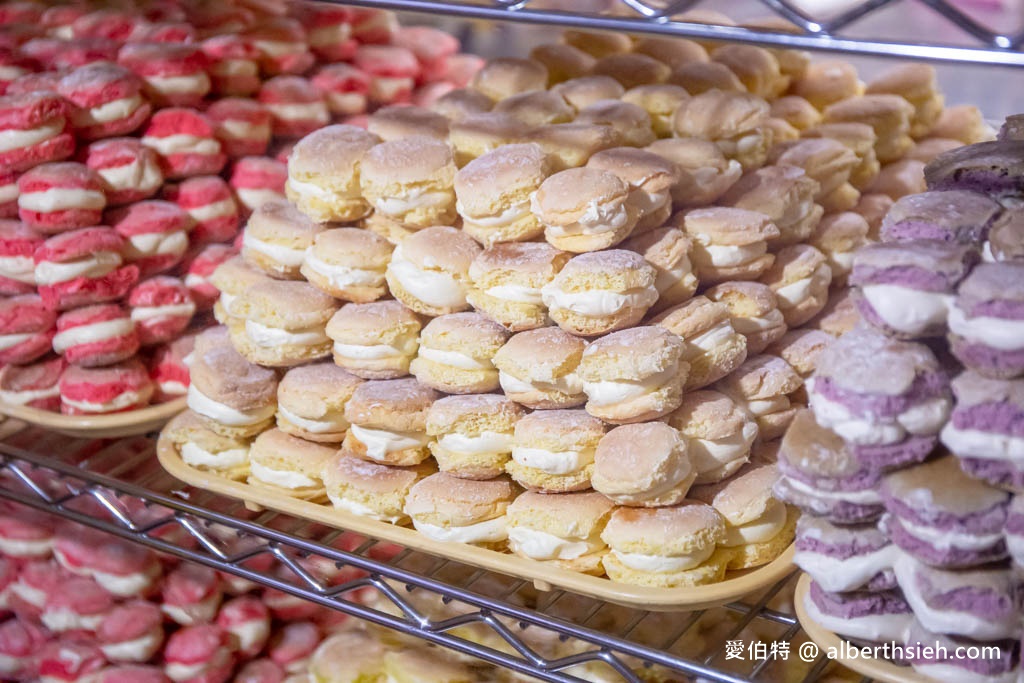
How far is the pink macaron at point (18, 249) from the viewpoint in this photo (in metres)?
1.33

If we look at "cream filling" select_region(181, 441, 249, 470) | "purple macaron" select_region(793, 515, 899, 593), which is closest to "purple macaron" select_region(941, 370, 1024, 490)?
"purple macaron" select_region(793, 515, 899, 593)

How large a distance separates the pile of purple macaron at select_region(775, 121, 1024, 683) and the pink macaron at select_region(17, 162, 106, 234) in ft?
3.05

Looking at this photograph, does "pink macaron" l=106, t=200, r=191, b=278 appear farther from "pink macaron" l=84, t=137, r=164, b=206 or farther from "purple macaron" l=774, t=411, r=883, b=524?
"purple macaron" l=774, t=411, r=883, b=524

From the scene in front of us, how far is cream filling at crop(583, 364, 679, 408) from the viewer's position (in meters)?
0.97

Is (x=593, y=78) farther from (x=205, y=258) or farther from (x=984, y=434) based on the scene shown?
(x=984, y=434)

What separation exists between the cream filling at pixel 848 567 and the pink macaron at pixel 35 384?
103 cm

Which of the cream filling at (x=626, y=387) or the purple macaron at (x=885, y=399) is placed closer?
the purple macaron at (x=885, y=399)

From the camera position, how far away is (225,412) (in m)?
1.21

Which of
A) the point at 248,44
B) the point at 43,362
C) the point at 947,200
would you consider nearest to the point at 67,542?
the point at 43,362

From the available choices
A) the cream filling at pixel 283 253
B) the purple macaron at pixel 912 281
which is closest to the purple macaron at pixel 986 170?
the purple macaron at pixel 912 281

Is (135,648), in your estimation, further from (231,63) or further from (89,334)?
(231,63)

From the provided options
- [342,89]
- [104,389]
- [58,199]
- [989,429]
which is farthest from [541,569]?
[342,89]

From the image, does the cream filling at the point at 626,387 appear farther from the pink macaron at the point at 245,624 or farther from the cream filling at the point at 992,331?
the pink macaron at the point at 245,624

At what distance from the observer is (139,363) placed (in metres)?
1.38
